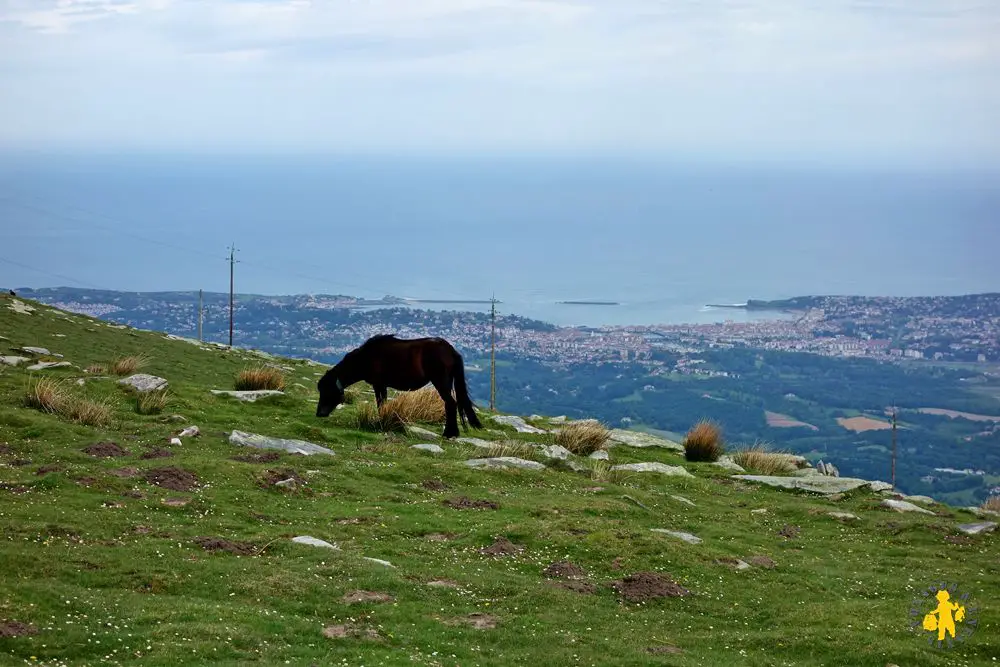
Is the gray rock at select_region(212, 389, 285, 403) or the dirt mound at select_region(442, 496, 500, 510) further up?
the gray rock at select_region(212, 389, 285, 403)

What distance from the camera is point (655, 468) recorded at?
22484mm

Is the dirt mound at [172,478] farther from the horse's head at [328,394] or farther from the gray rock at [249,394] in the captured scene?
the gray rock at [249,394]

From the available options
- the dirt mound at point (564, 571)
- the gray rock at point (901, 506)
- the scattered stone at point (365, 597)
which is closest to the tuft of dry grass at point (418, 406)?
the dirt mound at point (564, 571)

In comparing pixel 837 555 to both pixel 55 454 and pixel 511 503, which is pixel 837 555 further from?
pixel 55 454

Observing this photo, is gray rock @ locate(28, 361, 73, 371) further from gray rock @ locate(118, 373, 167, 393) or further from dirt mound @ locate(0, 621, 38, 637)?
dirt mound @ locate(0, 621, 38, 637)

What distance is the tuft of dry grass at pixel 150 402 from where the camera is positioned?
70.9ft

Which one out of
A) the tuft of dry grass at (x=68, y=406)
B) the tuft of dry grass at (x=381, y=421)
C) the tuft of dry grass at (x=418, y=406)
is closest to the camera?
the tuft of dry grass at (x=68, y=406)

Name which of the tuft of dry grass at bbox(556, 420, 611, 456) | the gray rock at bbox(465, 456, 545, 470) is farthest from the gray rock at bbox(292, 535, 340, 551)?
the tuft of dry grass at bbox(556, 420, 611, 456)

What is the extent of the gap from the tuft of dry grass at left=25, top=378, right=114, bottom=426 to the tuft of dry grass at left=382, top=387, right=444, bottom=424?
20.8 feet

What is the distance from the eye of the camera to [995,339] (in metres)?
143

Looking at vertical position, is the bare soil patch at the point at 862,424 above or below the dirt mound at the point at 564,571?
below

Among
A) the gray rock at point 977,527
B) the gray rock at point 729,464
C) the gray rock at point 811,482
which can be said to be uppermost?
the gray rock at point 977,527

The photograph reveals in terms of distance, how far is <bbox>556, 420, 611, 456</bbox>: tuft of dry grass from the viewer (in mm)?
24516

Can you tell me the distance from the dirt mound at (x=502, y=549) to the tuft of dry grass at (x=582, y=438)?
Result: 387 inches
